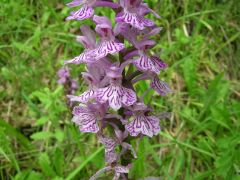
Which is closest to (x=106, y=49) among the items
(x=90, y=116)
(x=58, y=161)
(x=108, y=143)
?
(x=90, y=116)

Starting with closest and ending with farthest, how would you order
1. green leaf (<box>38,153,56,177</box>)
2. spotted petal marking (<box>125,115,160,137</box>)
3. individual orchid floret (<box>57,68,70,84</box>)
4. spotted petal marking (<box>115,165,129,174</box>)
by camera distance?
spotted petal marking (<box>125,115,160,137</box>), spotted petal marking (<box>115,165,129,174</box>), green leaf (<box>38,153,56,177</box>), individual orchid floret (<box>57,68,70,84</box>)

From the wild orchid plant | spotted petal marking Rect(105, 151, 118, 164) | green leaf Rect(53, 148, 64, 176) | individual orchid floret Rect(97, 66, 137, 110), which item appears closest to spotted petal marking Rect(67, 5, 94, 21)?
the wild orchid plant

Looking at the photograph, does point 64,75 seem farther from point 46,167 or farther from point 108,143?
point 108,143

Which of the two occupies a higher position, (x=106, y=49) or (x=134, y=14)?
(x=134, y=14)

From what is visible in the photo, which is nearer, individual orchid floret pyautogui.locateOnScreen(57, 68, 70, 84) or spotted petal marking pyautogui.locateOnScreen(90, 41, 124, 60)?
spotted petal marking pyautogui.locateOnScreen(90, 41, 124, 60)

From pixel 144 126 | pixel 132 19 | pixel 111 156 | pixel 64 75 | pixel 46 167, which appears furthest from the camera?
pixel 64 75

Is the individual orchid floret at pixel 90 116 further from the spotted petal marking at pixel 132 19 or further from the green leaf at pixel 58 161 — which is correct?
the green leaf at pixel 58 161

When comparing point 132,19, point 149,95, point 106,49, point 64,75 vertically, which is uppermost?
point 132,19

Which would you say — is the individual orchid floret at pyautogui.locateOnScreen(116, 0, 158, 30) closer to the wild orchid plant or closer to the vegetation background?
the wild orchid plant
